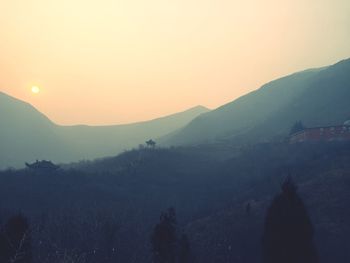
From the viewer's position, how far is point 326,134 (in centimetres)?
8081

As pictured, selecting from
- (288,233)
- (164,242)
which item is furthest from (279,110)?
(288,233)

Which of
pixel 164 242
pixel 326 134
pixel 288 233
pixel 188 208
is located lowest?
pixel 188 208

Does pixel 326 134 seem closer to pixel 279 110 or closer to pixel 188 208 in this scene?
pixel 188 208

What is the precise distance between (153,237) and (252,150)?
64.9 m

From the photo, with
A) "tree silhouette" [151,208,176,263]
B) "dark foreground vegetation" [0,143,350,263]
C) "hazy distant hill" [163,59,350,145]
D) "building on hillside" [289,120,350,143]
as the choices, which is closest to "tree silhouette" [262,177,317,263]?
"dark foreground vegetation" [0,143,350,263]

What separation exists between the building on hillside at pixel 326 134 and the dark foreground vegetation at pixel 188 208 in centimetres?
261

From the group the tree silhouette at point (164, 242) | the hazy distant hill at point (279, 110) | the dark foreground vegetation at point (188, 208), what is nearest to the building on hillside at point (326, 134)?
the dark foreground vegetation at point (188, 208)

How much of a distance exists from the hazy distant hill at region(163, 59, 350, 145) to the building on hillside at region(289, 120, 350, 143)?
83.5ft

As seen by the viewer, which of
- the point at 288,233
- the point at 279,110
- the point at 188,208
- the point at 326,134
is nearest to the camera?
the point at 288,233

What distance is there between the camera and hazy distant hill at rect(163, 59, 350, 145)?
123 metres

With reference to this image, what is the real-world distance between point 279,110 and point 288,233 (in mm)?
125147

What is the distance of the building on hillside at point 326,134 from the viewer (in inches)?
3107

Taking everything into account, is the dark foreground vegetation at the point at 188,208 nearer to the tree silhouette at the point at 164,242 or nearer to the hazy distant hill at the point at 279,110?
the tree silhouette at the point at 164,242

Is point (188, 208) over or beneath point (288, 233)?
beneath
